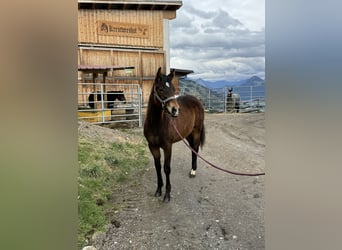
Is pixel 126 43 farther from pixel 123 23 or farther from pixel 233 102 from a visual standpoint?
pixel 233 102

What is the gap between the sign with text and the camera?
10709 millimetres

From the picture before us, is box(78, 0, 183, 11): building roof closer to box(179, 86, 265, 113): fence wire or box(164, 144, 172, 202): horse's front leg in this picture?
box(179, 86, 265, 113): fence wire

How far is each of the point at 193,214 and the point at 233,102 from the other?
9.56m

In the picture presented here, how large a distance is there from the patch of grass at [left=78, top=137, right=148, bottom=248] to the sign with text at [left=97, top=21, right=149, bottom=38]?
679 centimetres

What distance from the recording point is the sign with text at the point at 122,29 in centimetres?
1071

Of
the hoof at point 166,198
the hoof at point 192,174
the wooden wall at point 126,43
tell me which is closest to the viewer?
the hoof at point 166,198

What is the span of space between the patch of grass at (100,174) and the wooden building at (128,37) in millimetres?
5772

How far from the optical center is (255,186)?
10.8ft

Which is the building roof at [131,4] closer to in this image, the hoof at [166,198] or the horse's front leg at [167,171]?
the horse's front leg at [167,171]

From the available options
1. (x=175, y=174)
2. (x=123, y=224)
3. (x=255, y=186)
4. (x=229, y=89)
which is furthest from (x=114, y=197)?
(x=229, y=89)

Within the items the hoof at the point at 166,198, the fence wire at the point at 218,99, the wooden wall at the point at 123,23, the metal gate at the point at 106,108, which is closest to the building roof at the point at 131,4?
the wooden wall at the point at 123,23

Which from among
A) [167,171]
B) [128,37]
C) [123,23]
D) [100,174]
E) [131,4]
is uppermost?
[131,4]

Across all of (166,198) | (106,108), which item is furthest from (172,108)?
(106,108)

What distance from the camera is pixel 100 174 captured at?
3.35m
